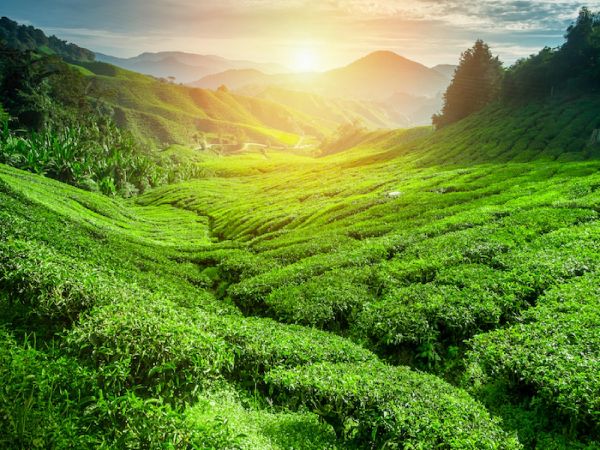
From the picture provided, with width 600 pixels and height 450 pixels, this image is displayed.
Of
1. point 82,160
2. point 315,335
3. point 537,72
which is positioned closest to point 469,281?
point 315,335

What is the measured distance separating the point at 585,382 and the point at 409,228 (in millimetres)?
23869

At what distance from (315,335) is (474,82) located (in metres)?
134

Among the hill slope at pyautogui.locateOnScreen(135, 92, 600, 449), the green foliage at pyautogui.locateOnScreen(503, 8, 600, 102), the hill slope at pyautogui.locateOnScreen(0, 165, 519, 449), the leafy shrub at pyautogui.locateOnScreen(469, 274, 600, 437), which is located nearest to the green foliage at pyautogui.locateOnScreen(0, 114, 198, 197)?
Result: the hill slope at pyautogui.locateOnScreen(135, 92, 600, 449)

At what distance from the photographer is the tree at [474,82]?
12675 cm

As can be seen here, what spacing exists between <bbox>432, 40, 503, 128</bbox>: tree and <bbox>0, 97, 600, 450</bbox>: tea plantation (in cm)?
10150

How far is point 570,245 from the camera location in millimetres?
25516

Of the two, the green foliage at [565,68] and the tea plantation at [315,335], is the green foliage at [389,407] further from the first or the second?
the green foliage at [565,68]

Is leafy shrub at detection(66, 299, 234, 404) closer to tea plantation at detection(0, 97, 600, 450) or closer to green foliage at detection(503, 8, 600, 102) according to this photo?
tea plantation at detection(0, 97, 600, 450)

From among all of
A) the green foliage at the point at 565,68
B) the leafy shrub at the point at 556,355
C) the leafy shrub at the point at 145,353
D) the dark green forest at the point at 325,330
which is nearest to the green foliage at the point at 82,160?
the dark green forest at the point at 325,330

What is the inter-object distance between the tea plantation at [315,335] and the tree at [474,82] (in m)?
101

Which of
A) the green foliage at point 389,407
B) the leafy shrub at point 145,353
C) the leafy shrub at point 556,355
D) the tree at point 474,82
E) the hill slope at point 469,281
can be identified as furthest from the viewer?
the tree at point 474,82

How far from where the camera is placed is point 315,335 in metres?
19.2

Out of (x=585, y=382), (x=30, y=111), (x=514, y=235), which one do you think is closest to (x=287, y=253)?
(x=514, y=235)

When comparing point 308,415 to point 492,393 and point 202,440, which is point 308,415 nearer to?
point 202,440
